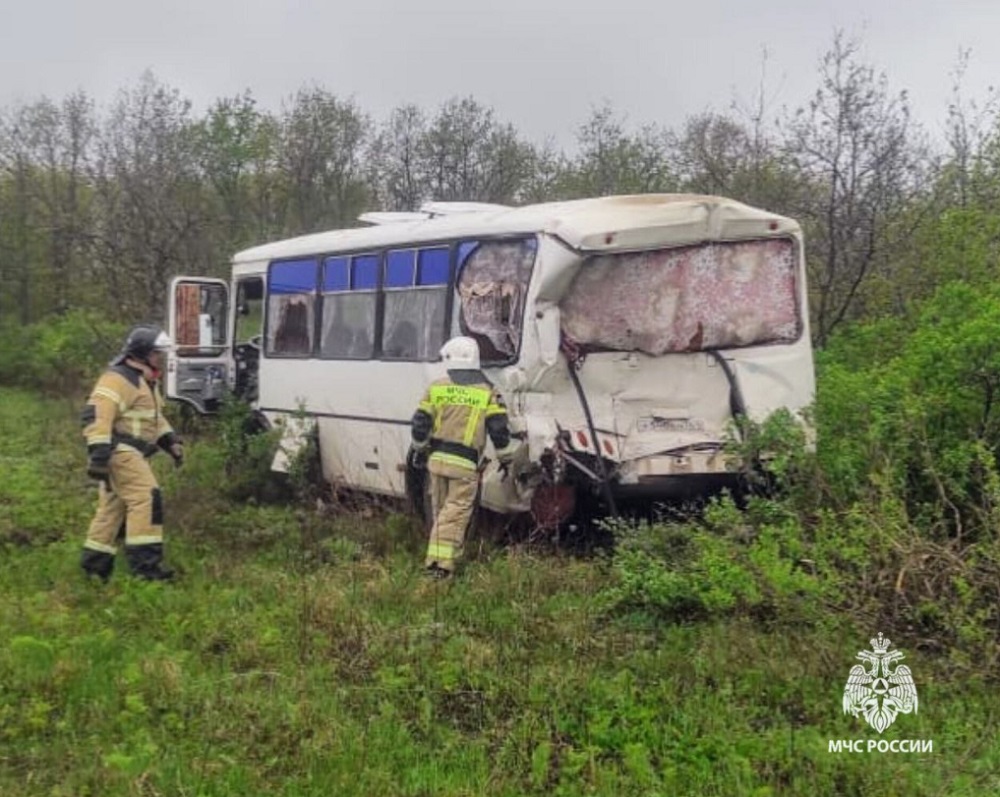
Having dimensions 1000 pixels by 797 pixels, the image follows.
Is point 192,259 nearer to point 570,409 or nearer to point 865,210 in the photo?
point 865,210

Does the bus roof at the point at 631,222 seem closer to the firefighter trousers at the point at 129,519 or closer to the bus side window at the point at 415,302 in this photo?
the bus side window at the point at 415,302

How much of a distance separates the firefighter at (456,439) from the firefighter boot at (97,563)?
2.07 m

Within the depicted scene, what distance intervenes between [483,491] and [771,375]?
218 cm

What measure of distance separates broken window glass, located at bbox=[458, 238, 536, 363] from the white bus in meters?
0.01

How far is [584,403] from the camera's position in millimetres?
8117

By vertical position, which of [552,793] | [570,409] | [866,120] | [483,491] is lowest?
[552,793]

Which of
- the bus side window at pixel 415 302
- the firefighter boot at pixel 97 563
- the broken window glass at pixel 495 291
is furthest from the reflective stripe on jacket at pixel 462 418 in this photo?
the firefighter boot at pixel 97 563

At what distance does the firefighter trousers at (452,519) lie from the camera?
7926mm

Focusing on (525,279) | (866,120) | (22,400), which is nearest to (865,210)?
(866,120)

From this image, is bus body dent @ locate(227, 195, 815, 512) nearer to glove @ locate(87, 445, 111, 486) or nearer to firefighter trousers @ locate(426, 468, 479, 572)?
firefighter trousers @ locate(426, 468, 479, 572)

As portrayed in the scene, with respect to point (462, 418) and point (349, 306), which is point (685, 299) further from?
point (349, 306)

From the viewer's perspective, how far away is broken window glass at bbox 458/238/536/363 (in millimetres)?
8289

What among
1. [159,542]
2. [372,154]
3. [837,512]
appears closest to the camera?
[837,512]

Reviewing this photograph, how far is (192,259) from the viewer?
22219 mm
